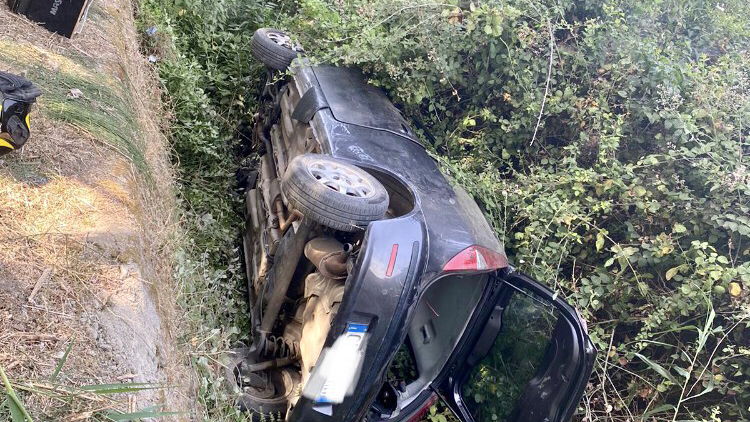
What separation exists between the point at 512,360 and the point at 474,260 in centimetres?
62

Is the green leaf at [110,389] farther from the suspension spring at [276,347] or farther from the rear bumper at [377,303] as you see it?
the suspension spring at [276,347]

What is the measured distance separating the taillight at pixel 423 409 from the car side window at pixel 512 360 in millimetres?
177

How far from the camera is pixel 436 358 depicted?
139 inches

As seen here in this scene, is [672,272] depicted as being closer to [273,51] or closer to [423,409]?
[423,409]

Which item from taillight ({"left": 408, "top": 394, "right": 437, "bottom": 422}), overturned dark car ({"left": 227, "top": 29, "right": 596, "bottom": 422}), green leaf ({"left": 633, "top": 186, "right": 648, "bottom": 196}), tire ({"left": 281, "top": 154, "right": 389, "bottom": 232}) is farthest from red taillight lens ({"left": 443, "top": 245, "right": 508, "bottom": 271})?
green leaf ({"left": 633, "top": 186, "right": 648, "bottom": 196})

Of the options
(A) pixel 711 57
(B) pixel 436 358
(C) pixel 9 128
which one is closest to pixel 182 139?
(C) pixel 9 128

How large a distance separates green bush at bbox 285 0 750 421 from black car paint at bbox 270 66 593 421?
43cm

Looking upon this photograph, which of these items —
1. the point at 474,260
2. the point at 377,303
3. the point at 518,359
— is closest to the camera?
the point at 377,303

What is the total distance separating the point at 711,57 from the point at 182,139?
4835mm

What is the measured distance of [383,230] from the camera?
9.70 ft

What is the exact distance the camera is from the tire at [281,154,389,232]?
10.0ft

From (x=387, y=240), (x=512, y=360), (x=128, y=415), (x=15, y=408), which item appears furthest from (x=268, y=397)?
(x=15, y=408)

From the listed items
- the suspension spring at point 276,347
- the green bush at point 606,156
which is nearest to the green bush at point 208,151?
the suspension spring at point 276,347

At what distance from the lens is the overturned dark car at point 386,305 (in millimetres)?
2900
